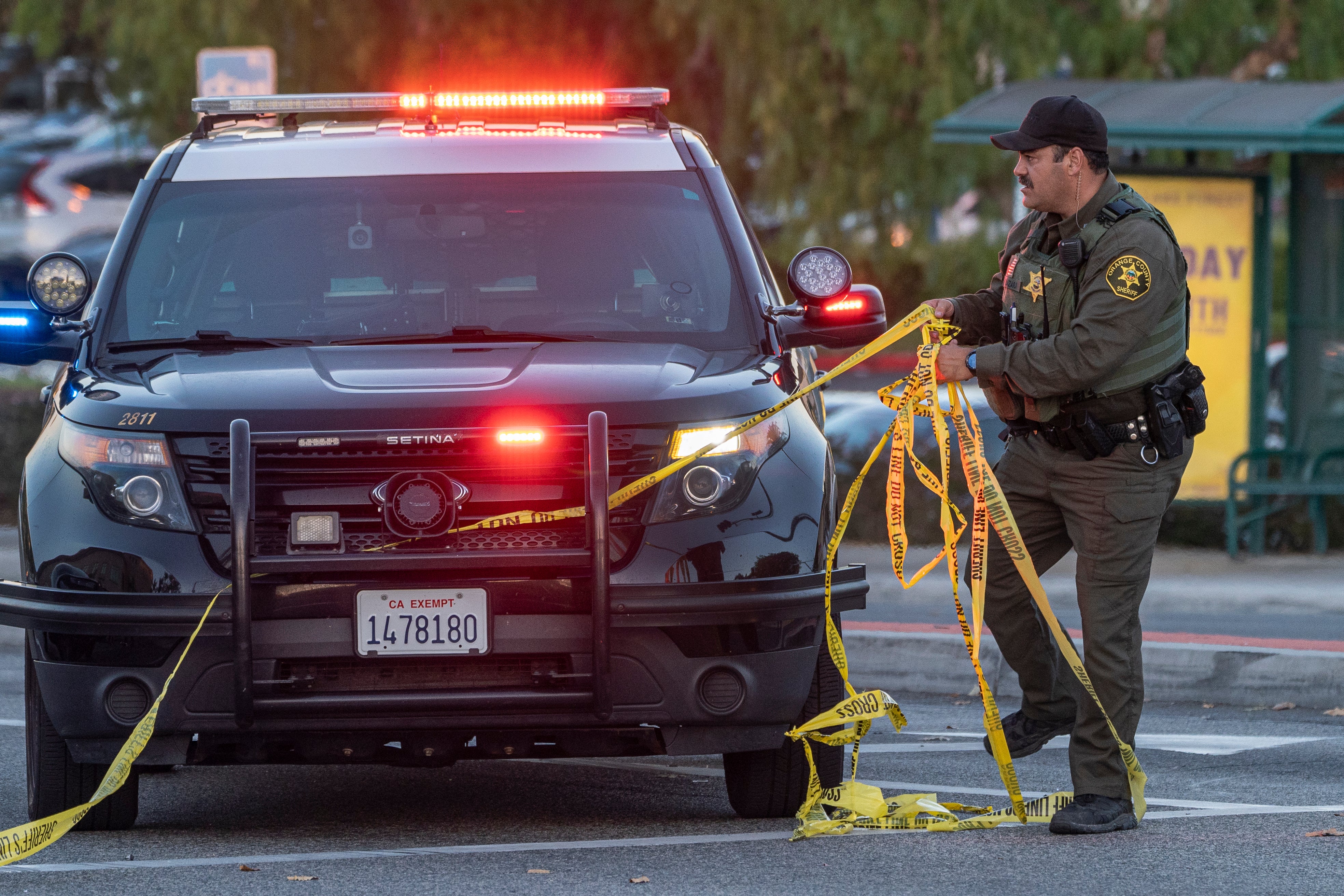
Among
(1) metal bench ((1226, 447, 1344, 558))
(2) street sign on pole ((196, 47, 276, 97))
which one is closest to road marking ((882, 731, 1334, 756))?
(1) metal bench ((1226, 447, 1344, 558))

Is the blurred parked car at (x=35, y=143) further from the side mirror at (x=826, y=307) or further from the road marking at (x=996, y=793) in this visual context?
the side mirror at (x=826, y=307)

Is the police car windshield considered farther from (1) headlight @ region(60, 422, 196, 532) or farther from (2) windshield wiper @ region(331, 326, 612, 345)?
(1) headlight @ region(60, 422, 196, 532)

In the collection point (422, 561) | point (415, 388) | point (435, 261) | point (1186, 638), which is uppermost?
point (435, 261)

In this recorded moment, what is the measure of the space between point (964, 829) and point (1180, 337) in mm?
1404

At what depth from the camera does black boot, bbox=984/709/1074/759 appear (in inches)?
236

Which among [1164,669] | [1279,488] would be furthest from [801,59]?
[1164,669]

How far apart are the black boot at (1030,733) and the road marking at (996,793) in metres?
0.14

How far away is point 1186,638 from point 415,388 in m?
4.36

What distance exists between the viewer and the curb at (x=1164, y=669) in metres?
8.09

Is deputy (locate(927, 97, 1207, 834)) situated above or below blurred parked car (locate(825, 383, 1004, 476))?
above

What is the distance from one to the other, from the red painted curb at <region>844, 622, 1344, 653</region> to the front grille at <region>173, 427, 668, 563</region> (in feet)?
12.4

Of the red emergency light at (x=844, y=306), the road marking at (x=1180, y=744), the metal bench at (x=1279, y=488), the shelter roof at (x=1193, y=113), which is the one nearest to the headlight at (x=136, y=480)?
the red emergency light at (x=844, y=306)

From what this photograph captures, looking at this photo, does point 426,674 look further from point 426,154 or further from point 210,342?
point 426,154

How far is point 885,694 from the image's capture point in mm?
5730
